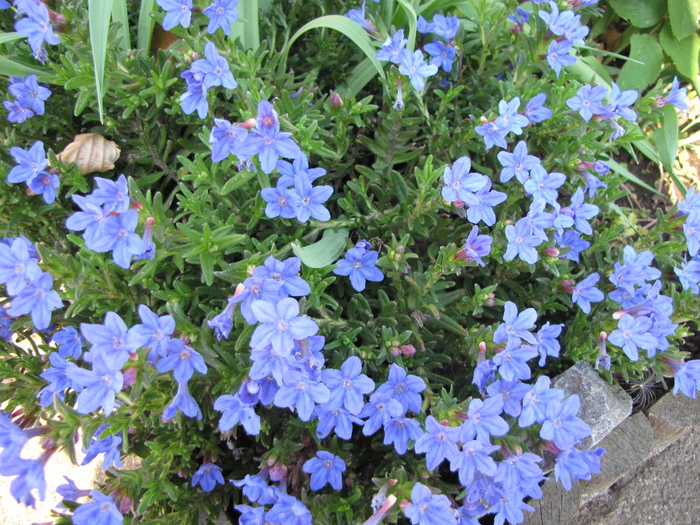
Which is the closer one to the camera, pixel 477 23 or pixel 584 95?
pixel 584 95

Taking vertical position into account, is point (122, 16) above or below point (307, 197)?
above

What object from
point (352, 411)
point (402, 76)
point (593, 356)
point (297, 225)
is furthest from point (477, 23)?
point (352, 411)

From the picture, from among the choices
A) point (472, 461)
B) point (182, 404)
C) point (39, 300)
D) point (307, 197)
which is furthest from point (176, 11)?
point (472, 461)

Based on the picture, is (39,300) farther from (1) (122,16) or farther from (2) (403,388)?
(1) (122,16)

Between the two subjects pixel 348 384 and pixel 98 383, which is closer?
pixel 98 383

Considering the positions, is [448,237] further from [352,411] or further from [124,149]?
[124,149]

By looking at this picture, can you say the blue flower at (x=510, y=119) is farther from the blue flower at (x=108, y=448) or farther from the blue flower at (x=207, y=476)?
the blue flower at (x=108, y=448)
